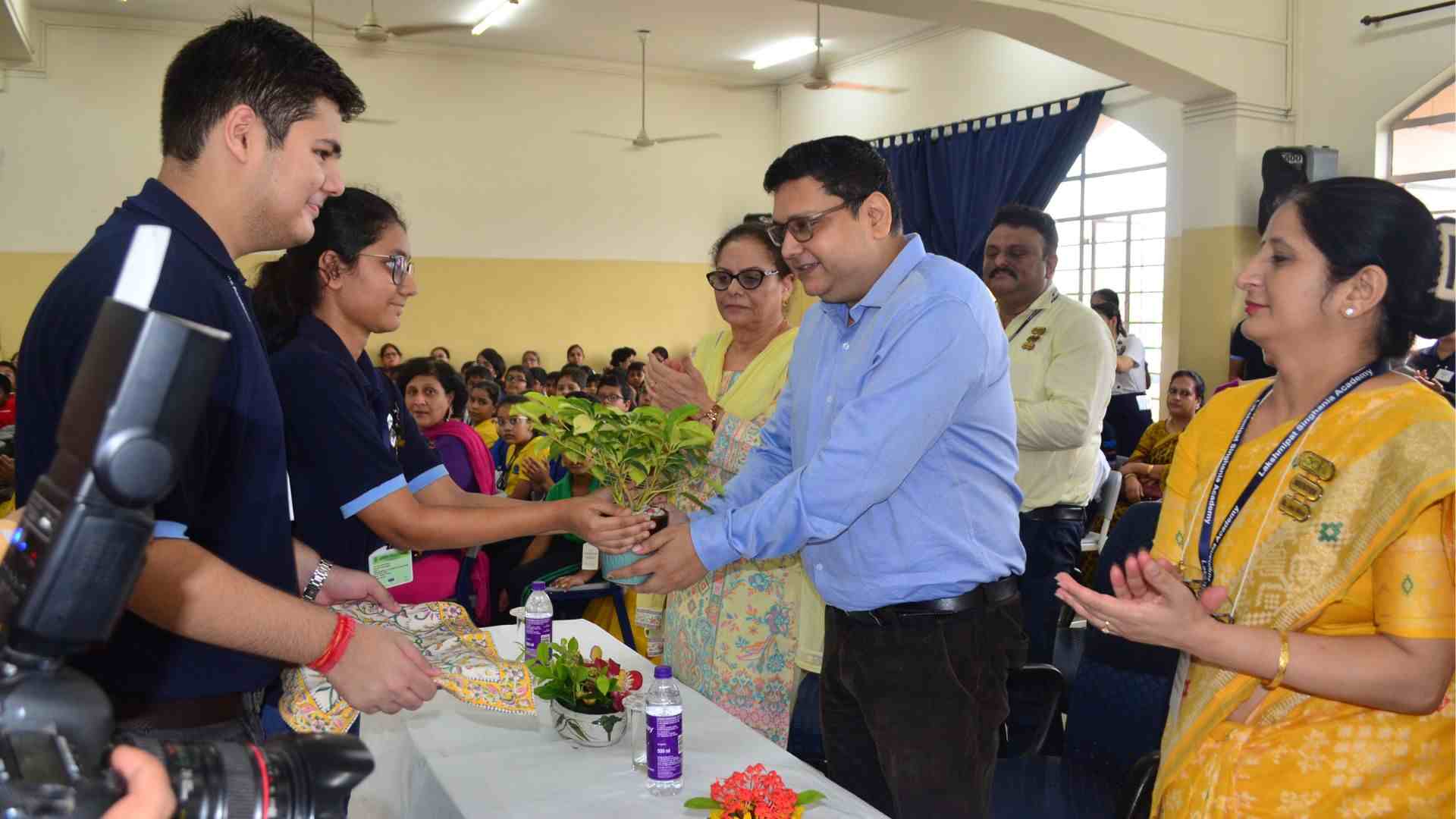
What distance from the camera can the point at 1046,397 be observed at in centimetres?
368

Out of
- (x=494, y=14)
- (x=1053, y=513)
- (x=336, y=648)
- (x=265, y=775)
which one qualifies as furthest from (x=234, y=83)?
(x=494, y=14)

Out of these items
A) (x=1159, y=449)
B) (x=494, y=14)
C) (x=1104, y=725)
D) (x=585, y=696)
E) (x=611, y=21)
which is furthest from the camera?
(x=611, y=21)

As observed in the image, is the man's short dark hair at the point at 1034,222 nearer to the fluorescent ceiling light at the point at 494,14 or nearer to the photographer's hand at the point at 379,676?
the photographer's hand at the point at 379,676

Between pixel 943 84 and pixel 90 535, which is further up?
pixel 943 84

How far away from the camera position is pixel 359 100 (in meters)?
1.68

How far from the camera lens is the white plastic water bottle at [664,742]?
5.90 ft

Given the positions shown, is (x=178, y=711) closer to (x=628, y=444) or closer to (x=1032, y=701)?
(x=628, y=444)

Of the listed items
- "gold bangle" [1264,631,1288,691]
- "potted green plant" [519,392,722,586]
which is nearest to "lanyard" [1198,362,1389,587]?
"gold bangle" [1264,631,1288,691]

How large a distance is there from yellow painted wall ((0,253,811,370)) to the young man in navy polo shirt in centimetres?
962

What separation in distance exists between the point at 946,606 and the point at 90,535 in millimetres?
1595

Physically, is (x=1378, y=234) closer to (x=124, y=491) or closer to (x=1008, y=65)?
(x=124, y=491)

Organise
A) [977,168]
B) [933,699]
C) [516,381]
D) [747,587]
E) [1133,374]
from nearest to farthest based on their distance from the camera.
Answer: [933,699], [747,587], [1133,374], [516,381], [977,168]

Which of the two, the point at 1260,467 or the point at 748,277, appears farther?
the point at 748,277

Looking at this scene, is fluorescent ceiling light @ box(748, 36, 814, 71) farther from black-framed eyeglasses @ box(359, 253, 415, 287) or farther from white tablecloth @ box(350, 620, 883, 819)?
white tablecloth @ box(350, 620, 883, 819)
